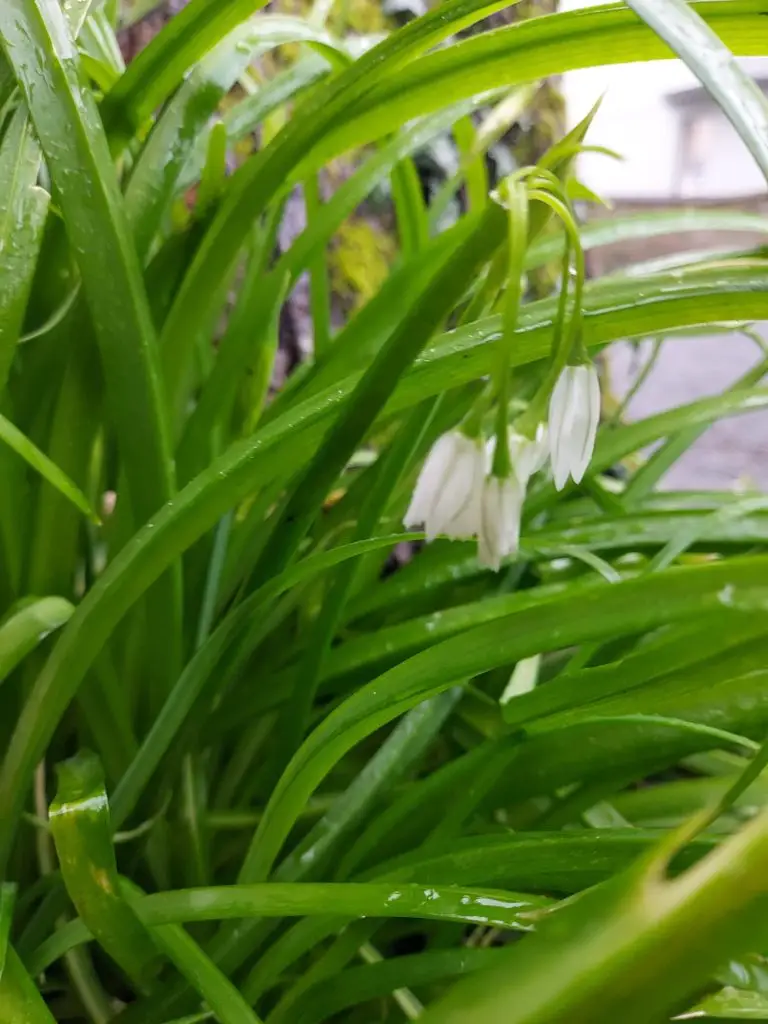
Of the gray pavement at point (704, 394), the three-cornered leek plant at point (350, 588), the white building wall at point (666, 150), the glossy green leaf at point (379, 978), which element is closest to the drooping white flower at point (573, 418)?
the three-cornered leek plant at point (350, 588)

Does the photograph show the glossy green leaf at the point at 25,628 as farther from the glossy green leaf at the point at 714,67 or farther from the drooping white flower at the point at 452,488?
the glossy green leaf at the point at 714,67

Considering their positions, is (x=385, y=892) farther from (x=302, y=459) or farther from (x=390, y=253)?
(x=390, y=253)

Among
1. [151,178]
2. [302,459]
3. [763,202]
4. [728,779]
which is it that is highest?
[763,202]

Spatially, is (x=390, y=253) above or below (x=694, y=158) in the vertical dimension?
below

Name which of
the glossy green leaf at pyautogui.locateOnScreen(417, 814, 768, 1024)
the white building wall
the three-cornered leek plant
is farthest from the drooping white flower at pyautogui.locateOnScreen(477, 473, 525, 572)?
the white building wall

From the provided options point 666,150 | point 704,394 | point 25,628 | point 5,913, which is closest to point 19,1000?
point 5,913

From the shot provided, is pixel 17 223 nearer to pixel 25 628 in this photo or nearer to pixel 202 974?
pixel 25 628

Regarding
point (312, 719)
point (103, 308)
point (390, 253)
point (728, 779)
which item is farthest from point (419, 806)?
point (390, 253)
